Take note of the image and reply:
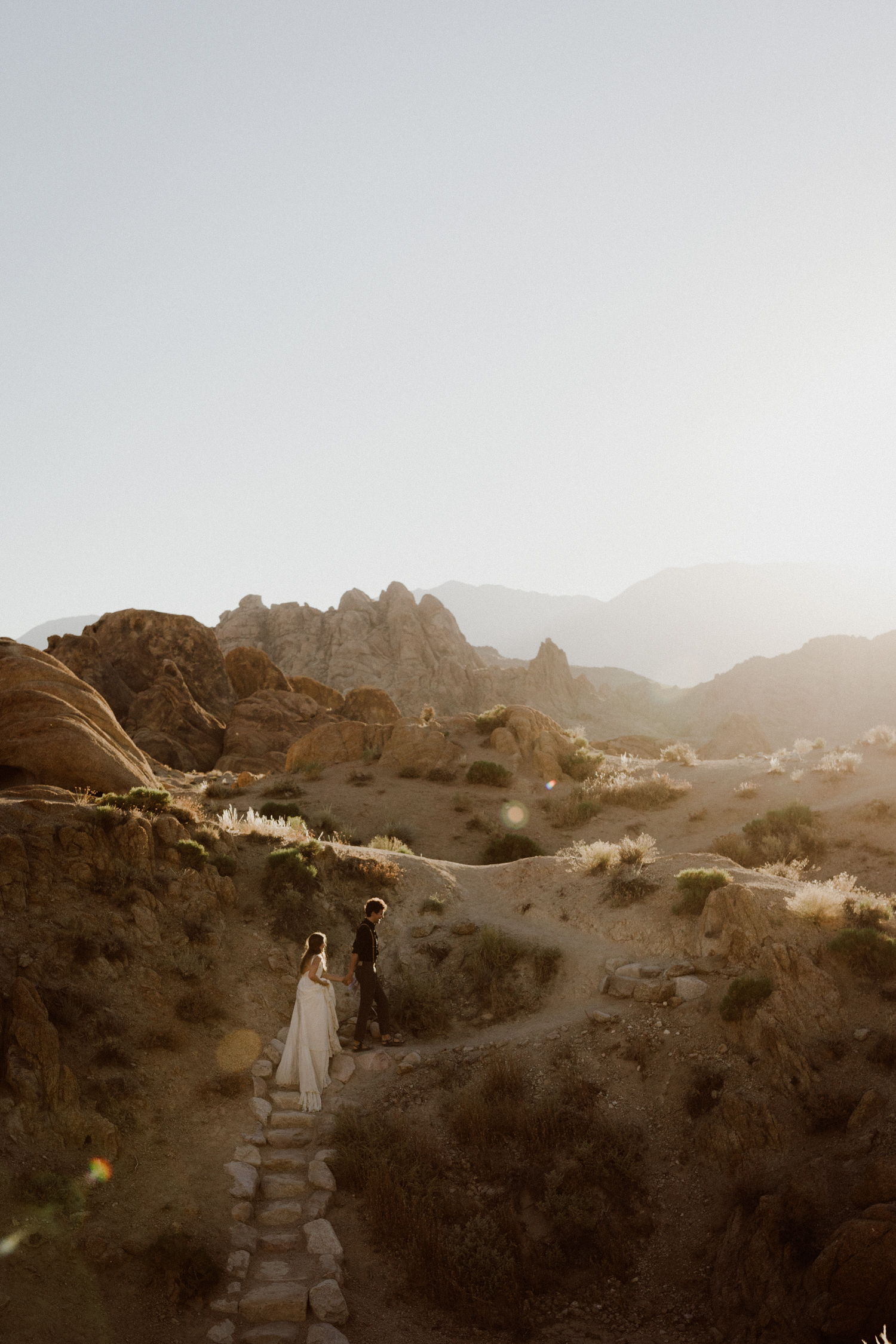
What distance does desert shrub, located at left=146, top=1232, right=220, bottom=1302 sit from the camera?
7375mm

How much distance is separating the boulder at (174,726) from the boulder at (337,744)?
873 centimetres

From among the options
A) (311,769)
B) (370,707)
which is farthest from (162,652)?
(311,769)

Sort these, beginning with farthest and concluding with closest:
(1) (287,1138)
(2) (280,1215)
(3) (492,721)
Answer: (3) (492,721) → (1) (287,1138) → (2) (280,1215)

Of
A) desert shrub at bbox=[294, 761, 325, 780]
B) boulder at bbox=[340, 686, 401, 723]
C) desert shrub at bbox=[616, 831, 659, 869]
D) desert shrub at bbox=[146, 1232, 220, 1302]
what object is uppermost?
boulder at bbox=[340, 686, 401, 723]

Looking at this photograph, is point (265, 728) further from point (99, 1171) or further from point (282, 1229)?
point (282, 1229)

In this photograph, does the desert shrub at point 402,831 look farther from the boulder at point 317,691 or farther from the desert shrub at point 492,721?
the boulder at point 317,691

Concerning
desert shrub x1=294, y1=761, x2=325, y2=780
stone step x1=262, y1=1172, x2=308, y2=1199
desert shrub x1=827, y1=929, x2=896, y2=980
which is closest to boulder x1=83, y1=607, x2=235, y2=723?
desert shrub x1=294, y1=761, x2=325, y2=780

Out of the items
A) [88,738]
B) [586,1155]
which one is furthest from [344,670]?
[586,1155]

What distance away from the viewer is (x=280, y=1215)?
884 centimetres

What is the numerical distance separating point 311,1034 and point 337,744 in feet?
83.8

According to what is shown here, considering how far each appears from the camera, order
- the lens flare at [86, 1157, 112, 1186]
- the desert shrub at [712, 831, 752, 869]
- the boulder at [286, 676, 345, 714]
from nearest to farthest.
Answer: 1. the lens flare at [86, 1157, 112, 1186]
2. the desert shrub at [712, 831, 752, 869]
3. the boulder at [286, 676, 345, 714]

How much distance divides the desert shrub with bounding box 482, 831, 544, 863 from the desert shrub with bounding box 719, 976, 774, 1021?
43.7 ft

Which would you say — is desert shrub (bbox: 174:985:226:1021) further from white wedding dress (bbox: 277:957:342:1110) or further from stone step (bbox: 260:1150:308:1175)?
stone step (bbox: 260:1150:308:1175)

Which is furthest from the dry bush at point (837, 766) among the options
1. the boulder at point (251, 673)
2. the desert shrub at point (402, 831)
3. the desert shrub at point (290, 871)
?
the boulder at point (251, 673)
